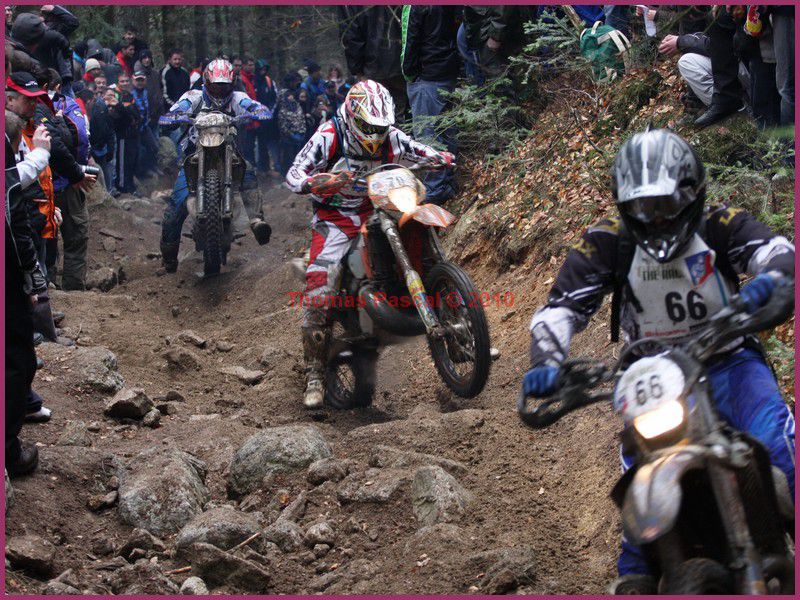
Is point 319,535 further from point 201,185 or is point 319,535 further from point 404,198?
point 201,185

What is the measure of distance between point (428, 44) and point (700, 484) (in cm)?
915

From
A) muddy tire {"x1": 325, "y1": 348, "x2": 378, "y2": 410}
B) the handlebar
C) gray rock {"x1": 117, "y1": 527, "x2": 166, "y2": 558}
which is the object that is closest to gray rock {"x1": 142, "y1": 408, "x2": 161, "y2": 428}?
muddy tire {"x1": 325, "y1": 348, "x2": 378, "y2": 410}

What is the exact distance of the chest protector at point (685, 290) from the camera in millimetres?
4082

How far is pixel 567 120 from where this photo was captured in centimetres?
1110

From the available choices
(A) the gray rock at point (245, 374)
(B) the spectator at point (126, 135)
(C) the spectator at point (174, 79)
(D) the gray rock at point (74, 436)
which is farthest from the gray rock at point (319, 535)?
(C) the spectator at point (174, 79)

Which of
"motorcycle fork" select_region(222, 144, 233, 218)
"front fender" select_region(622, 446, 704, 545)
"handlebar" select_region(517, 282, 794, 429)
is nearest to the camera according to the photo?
"front fender" select_region(622, 446, 704, 545)

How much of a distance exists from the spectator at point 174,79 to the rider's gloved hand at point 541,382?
1686 cm

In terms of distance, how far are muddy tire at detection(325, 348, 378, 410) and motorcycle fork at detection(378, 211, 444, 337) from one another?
1125mm

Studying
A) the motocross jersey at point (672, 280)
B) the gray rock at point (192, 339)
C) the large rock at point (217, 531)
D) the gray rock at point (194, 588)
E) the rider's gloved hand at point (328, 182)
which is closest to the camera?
the motocross jersey at point (672, 280)

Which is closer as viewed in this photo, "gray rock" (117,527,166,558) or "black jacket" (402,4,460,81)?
"gray rock" (117,527,166,558)

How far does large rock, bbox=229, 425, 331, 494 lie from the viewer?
19.9ft

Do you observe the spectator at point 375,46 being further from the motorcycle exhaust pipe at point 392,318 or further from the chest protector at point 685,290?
the chest protector at point 685,290

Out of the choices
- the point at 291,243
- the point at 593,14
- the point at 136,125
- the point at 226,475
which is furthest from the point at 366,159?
the point at 136,125

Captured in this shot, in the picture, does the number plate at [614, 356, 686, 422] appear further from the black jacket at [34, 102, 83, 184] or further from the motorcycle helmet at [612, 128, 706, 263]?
the black jacket at [34, 102, 83, 184]
